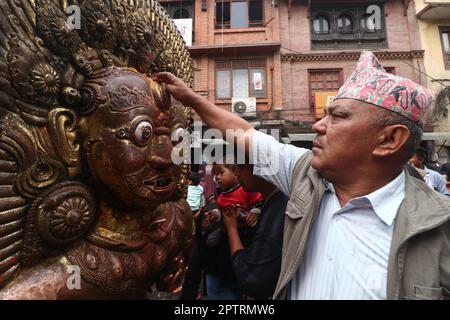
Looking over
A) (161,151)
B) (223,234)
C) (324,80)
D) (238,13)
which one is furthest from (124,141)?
(238,13)

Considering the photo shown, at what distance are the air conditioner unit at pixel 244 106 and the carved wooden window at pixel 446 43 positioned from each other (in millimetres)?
7652

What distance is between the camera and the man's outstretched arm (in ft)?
4.96

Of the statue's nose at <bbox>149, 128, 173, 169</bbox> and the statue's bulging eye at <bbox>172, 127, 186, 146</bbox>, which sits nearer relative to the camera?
the statue's nose at <bbox>149, 128, 173, 169</bbox>

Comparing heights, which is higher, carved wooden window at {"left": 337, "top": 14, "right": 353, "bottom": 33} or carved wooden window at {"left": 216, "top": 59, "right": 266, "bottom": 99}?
carved wooden window at {"left": 337, "top": 14, "right": 353, "bottom": 33}

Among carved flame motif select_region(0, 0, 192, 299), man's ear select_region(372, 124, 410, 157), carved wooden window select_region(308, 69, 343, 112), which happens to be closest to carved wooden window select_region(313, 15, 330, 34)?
carved wooden window select_region(308, 69, 343, 112)

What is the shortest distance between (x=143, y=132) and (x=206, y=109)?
0.36 metres

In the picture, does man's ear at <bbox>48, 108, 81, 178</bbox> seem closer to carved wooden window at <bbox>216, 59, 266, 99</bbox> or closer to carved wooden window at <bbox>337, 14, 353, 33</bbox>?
carved wooden window at <bbox>216, 59, 266, 99</bbox>

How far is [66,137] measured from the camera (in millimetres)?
1265

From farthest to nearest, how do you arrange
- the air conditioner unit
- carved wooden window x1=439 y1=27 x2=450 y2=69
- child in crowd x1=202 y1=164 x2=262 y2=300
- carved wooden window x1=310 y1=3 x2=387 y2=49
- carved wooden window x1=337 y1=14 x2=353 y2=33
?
carved wooden window x1=337 y1=14 x2=353 y2=33
carved wooden window x1=310 y1=3 x2=387 y2=49
carved wooden window x1=439 y1=27 x2=450 y2=69
the air conditioner unit
child in crowd x1=202 y1=164 x2=262 y2=300

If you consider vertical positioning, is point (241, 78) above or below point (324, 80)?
above

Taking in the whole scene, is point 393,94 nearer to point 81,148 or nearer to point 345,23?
point 81,148

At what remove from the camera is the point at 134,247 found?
1.43 metres

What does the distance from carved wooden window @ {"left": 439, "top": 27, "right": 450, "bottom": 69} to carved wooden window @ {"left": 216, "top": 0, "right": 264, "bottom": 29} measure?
7047 millimetres

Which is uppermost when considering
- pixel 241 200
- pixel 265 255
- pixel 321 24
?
pixel 321 24
